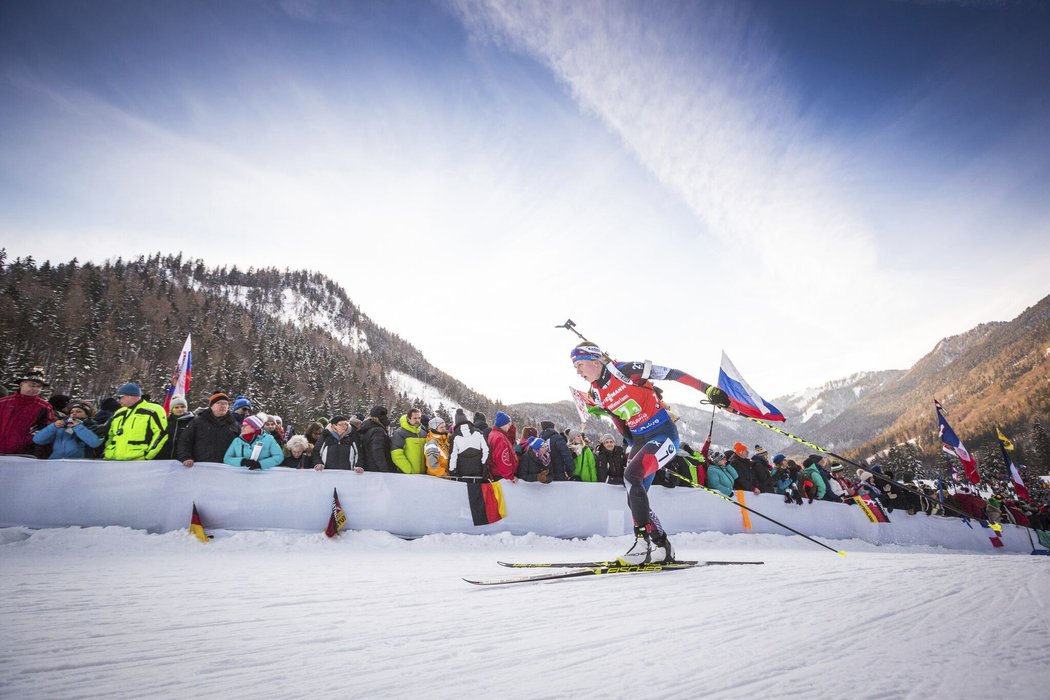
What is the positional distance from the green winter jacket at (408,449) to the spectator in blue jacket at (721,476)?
19.4 ft

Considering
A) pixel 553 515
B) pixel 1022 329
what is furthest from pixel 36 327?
pixel 1022 329

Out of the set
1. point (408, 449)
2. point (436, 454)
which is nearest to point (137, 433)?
point (408, 449)

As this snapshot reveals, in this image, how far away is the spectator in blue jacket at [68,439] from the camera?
5.66 metres

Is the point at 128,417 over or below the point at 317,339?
below

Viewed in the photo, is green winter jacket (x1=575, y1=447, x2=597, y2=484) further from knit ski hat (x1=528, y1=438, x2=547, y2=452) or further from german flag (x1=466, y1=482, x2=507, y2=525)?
german flag (x1=466, y1=482, x2=507, y2=525)

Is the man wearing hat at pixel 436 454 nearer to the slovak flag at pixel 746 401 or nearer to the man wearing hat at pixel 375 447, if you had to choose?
the man wearing hat at pixel 375 447

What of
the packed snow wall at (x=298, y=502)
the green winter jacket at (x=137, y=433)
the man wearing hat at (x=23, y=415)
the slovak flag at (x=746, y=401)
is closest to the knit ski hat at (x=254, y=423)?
the packed snow wall at (x=298, y=502)

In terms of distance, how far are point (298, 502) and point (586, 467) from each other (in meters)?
4.73

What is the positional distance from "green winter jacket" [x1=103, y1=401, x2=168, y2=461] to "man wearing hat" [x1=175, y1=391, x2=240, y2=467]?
268 millimetres

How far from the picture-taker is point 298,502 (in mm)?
6043

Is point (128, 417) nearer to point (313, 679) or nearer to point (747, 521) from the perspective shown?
point (313, 679)

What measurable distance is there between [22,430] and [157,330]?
300 feet

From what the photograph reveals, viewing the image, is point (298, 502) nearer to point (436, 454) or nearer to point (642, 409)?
point (436, 454)

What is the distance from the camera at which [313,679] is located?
5.15 feet
